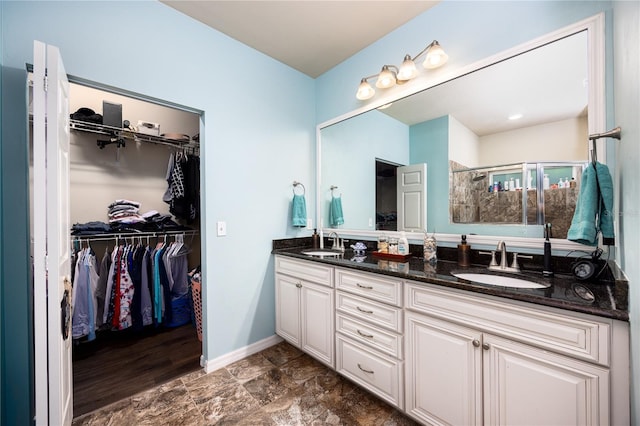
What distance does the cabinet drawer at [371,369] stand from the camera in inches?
56.8

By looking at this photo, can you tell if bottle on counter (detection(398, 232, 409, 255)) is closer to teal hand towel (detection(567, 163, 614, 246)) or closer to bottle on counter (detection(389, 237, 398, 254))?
bottle on counter (detection(389, 237, 398, 254))

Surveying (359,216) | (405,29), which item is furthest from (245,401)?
(405,29)

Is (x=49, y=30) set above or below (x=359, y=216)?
above

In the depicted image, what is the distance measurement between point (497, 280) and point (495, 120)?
37.8 inches

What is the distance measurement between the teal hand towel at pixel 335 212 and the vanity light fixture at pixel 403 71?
97 cm

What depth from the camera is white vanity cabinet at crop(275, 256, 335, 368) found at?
6.07 ft

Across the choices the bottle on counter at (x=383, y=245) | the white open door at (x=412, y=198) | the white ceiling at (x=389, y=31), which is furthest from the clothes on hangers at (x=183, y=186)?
the white open door at (x=412, y=198)

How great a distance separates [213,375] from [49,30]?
238cm

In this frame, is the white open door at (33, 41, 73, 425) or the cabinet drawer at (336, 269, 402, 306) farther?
the cabinet drawer at (336, 269, 402, 306)

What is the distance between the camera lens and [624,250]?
0.94 metres

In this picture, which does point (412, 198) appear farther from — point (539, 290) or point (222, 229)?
point (222, 229)

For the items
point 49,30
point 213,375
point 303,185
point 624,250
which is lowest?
point 213,375

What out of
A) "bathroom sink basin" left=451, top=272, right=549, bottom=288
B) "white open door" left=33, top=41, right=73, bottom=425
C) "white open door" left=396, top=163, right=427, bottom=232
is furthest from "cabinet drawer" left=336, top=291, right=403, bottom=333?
"white open door" left=33, top=41, right=73, bottom=425

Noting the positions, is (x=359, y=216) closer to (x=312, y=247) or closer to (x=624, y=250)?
(x=312, y=247)
